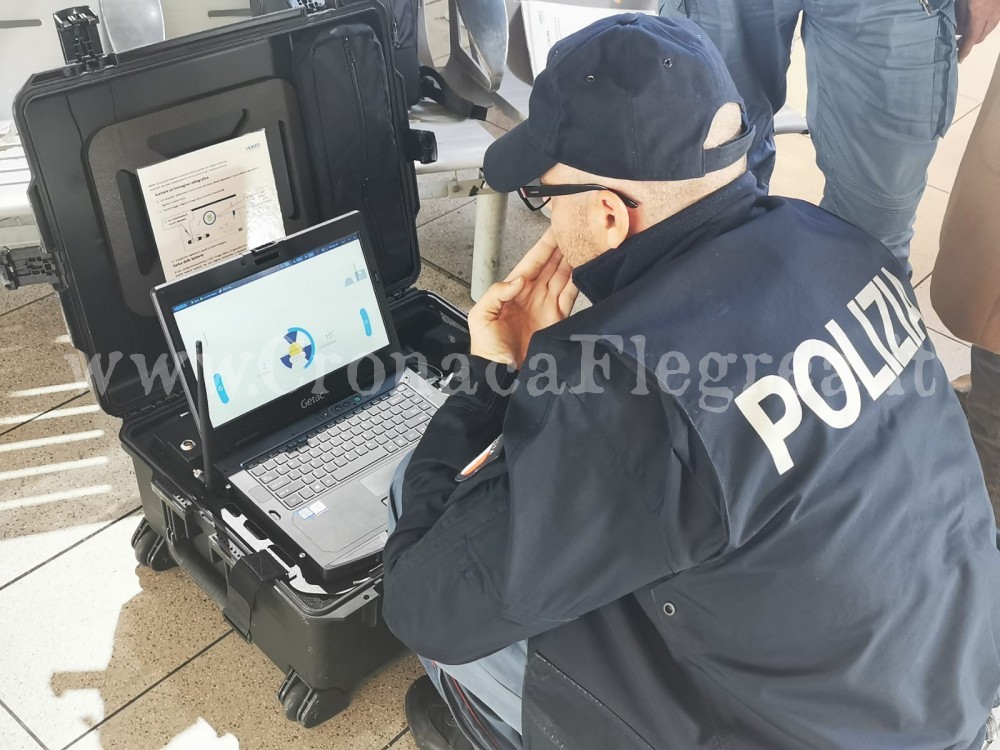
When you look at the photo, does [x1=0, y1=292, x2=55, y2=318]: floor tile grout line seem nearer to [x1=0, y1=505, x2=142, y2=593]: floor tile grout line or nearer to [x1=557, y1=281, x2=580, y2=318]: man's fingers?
[x1=0, y1=505, x2=142, y2=593]: floor tile grout line

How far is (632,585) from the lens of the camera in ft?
2.96

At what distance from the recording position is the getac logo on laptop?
1.50 metres

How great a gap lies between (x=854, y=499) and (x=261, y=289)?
2.86 ft

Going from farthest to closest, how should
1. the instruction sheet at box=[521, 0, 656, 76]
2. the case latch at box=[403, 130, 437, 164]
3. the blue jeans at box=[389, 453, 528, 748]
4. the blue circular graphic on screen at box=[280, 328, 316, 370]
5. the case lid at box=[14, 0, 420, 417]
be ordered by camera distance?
the instruction sheet at box=[521, 0, 656, 76], the case latch at box=[403, 130, 437, 164], the blue circular graphic on screen at box=[280, 328, 316, 370], the case lid at box=[14, 0, 420, 417], the blue jeans at box=[389, 453, 528, 748]

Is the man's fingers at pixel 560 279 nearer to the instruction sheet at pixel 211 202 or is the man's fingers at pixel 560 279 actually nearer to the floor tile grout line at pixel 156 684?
the instruction sheet at pixel 211 202

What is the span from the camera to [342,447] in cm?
149

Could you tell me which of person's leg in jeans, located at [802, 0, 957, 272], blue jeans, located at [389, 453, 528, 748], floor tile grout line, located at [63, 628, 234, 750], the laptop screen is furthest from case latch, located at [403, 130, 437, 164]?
floor tile grout line, located at [63, 628, 234, 750]

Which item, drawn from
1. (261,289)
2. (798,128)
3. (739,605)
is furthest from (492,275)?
(739,605)

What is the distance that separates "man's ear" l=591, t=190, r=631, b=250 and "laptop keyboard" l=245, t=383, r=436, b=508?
23.8 inches

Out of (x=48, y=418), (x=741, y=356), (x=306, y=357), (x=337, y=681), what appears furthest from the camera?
(x=48, y=418)

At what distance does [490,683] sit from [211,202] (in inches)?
30.1

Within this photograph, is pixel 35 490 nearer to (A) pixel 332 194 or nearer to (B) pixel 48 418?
(B) pixel 48 418

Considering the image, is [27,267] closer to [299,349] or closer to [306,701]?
[299,349]

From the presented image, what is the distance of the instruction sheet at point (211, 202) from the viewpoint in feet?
4.45
